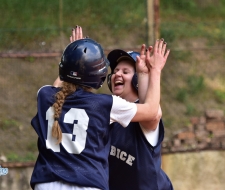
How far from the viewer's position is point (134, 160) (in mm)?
4199

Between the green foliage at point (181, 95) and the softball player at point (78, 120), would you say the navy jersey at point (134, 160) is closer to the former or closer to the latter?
the softball player at point (78, 120)

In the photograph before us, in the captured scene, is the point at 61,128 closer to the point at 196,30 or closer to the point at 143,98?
the point at 143,98

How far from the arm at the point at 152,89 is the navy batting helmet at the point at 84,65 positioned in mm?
317

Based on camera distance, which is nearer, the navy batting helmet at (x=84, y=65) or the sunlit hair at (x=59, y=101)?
the sunlit hair at (x=59, y=101)

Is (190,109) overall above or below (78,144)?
below

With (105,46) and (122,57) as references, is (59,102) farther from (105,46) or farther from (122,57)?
(105,46)

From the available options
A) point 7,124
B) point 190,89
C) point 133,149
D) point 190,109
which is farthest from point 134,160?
Answer: point 190,89

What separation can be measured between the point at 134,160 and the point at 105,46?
586 cm

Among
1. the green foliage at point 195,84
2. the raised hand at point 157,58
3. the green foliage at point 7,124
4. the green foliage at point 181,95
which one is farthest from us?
the green foliage at point 195,84

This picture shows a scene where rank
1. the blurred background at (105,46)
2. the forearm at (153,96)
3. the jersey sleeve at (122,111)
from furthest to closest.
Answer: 1. the blurred background at (105,46)
2. the forearm at (153,96)
3. the jersey sleeve at (122,111)

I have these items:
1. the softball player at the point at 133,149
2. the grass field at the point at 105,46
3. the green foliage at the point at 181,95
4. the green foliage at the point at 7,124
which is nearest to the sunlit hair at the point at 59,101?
the softball player at the point at 133,149

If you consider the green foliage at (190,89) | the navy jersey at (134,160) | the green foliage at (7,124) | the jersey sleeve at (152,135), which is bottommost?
the green foliage at (7,124)

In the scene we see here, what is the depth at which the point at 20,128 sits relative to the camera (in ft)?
26.6

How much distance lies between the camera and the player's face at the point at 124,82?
14.3ft
